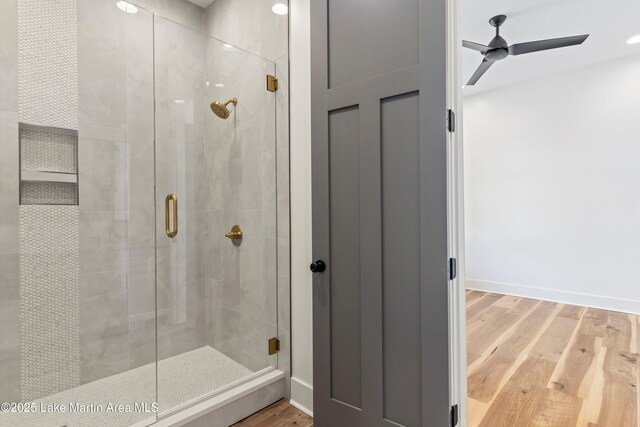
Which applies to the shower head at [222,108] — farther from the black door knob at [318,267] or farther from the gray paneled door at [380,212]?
the black door knob at [318,267]

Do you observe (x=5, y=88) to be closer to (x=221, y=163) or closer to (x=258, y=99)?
(x=221, y=163)

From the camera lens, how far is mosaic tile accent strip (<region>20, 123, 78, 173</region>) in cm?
190

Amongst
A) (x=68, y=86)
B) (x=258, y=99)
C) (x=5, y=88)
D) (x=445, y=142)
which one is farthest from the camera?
(x=258, y=99)

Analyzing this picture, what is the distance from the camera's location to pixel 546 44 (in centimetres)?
265

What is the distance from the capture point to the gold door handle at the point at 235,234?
227 cm

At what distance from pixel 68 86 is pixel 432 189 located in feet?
7.30

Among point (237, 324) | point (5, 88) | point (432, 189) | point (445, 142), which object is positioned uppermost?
point (5, 88)

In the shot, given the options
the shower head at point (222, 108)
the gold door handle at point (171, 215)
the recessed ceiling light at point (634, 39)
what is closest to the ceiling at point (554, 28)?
the recessed ceiling light at point (634, 39)

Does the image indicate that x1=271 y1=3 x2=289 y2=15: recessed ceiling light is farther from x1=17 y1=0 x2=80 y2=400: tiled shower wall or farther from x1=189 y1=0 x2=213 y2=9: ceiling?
x1=17 y1=0 x2=80 y2=400: tiled shower wall

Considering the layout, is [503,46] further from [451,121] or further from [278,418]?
[278,418]

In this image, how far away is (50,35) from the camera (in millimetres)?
1943

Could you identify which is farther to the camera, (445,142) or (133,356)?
(133,356)

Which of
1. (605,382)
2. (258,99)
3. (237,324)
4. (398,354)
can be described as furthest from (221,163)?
(605,382)

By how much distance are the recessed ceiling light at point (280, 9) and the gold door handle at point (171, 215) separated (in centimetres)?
137
